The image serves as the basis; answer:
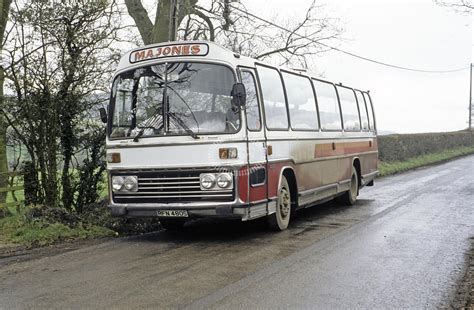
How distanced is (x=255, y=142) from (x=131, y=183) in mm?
2087

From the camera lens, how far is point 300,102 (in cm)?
1072

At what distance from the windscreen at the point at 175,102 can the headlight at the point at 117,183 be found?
2.27 feet

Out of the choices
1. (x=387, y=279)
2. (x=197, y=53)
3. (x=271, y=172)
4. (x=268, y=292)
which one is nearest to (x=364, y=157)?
(x=271, y=172)

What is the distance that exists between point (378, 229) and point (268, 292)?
455 centimetres

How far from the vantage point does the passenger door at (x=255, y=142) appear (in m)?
8.41

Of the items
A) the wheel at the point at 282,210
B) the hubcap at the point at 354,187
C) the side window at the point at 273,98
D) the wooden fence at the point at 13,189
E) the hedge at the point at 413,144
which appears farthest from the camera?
the hedge at the point at 413,144

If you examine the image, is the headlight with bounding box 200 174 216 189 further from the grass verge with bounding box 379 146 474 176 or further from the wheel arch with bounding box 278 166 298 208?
the grass verge with bounding box 379 146 474 176

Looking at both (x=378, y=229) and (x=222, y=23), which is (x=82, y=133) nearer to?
(x=378, y=229)

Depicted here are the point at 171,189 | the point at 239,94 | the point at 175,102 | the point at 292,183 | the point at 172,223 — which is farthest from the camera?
the point at 292,183

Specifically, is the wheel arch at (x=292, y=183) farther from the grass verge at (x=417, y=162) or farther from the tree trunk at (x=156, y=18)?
the grass verge at (x=417, y=162)

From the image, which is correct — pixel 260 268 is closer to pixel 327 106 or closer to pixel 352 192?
pixel 327 106

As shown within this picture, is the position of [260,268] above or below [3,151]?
below

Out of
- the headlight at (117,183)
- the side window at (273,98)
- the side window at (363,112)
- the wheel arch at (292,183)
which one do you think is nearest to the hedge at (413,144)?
the side window at (363,112)

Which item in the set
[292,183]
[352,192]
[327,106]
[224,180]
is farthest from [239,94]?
[352,192]
